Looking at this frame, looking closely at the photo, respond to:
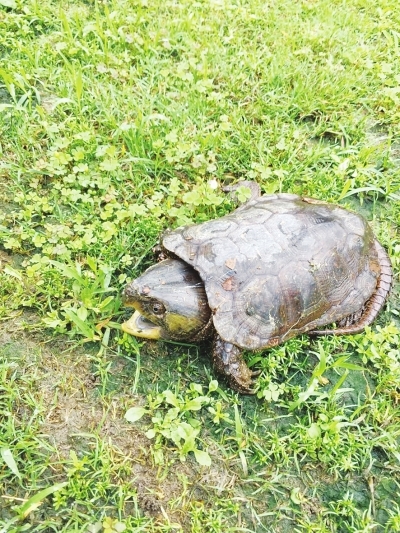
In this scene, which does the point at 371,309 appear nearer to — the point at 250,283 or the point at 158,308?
the point at 250,283

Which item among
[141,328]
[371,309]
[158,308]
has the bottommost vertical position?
[371,309]

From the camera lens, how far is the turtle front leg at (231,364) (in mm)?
2789

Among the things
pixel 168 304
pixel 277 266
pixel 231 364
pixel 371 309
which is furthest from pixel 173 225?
pixel 371 309

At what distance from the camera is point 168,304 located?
280 centimetres

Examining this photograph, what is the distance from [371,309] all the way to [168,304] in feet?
4.48

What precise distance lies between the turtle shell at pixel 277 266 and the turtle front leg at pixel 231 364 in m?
0.08

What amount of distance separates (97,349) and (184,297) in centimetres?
64

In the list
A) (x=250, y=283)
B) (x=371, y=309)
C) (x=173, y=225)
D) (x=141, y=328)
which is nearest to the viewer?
(x=250, y=283)

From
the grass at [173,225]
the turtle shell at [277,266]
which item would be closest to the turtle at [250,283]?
the turtle shell at [277,266]

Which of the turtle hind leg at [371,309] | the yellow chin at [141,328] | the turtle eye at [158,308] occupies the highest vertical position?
the turtle eye at [158,308]

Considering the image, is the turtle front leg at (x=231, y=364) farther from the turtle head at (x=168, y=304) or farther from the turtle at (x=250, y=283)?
the turtle head at (x=168, y=304)

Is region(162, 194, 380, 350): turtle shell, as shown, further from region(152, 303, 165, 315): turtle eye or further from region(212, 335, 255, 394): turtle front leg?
region(152, 303, 165, 315): turtle eye

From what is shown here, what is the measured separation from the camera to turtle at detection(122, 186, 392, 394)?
2779 millimetres

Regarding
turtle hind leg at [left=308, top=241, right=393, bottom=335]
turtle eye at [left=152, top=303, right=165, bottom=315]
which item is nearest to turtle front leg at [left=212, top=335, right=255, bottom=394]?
turtle eye at [left=152, top=303, right=165, bottom=315]
